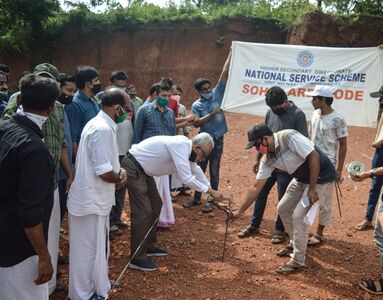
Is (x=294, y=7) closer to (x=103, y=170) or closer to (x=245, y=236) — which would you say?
(x=245, y=236)

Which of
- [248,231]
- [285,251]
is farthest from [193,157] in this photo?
[248,231]

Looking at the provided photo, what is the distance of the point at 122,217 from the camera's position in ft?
19.3

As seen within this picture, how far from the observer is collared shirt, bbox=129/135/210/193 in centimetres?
380

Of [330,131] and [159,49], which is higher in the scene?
[159,49]

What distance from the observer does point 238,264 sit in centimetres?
455

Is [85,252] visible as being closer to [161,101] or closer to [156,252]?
[156,252]

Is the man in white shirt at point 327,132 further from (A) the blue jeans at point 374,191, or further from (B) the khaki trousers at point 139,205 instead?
(B) the khaki trousers at point 139,205

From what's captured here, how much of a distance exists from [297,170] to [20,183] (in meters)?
2.96

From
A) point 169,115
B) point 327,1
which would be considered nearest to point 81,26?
point 327,1

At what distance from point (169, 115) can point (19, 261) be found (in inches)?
137

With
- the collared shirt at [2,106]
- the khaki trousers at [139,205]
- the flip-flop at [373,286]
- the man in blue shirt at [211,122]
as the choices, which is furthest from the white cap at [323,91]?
the collared shirt at [2,106]

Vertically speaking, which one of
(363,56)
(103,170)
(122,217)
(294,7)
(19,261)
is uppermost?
(294,7)

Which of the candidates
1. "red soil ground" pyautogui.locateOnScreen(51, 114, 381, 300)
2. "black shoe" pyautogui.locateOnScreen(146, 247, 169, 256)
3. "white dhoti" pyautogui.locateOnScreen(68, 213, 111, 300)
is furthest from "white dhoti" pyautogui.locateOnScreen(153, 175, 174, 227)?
"white dhoti" pyautogui.locateOnScreen(68, 213, 111, 300)

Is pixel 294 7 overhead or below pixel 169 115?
overhead
